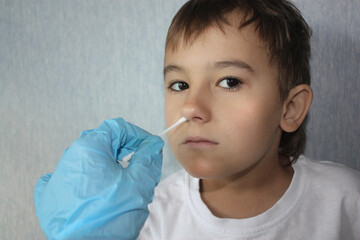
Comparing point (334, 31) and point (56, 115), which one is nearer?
point (334, 31)

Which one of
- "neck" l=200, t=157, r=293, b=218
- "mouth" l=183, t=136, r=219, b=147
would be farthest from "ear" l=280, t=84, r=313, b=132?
"mouth" l=183, t=136, r=219, b=147

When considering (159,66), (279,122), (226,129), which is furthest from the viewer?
(159,66)

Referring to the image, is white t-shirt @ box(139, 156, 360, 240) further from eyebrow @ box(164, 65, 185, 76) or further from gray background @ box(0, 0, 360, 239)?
eyebrow @ box(164, 65, 185, 76)

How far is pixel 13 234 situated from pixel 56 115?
1.84 feet

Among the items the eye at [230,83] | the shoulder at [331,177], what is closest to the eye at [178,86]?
the eye at [230,83]

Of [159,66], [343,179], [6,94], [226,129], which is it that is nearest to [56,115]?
[6,94]

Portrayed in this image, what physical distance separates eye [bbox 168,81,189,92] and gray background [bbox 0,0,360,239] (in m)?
0.31

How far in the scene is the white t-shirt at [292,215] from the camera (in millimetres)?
909

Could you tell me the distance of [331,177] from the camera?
991mm

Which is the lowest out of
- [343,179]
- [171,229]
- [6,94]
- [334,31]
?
[171,229]

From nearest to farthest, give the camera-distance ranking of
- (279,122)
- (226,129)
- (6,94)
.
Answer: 1. (226,129)
2. (279,122)
3. (6,94)

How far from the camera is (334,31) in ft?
3.67

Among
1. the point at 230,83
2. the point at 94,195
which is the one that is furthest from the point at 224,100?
the point at 94,195

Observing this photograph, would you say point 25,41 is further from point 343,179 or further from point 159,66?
point 343,179
